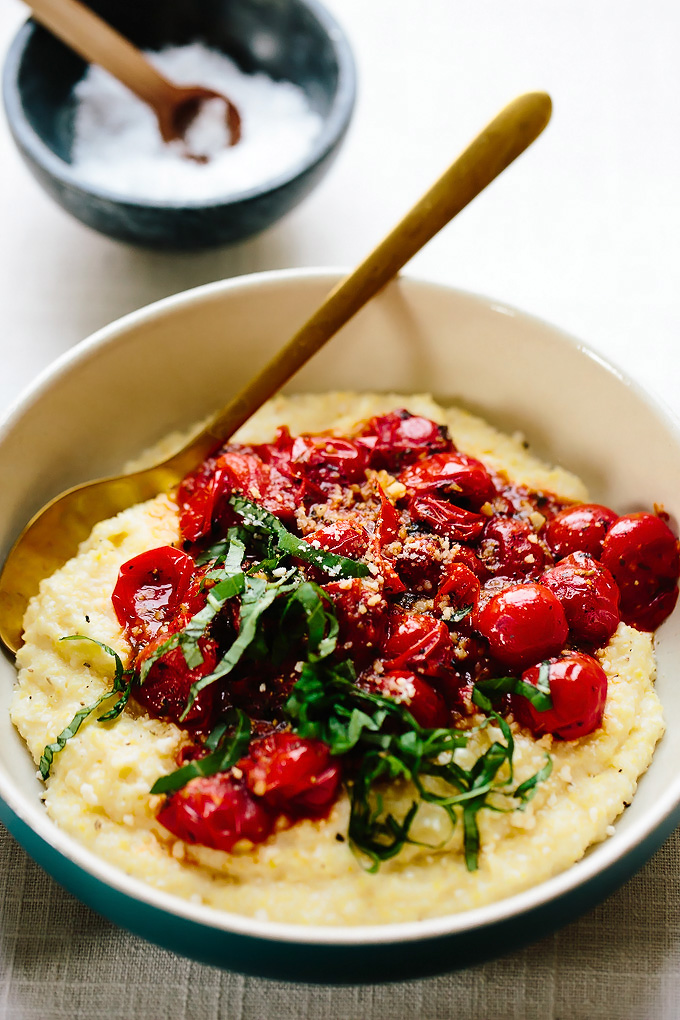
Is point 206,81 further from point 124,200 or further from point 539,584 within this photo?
point 539,584

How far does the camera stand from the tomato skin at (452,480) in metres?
4.27

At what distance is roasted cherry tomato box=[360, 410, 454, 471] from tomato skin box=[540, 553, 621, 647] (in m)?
0.87

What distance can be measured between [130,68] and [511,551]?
141 inches

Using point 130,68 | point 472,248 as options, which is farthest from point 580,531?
point 130,68

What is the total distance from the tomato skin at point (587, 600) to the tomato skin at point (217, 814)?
1.53m

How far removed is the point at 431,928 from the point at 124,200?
3.85m

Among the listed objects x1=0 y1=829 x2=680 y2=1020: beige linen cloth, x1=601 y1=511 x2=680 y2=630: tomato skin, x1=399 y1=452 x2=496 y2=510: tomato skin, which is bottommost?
x1=0 y1=829 x2=680 y2=1020: beige linen cloth

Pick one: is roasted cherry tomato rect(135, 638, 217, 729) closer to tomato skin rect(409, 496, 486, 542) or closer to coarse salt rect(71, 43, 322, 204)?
tomato skin rect(409, 496, 486, 542)

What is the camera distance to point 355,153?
6.31 meters

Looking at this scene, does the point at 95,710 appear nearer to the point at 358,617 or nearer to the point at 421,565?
the point at 358,617

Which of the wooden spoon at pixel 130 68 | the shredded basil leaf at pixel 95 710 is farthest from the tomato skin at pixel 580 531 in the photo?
the wooden spoon at pixel 130 68

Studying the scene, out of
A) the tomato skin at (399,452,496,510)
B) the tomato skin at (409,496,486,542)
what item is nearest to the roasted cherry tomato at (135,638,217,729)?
the tomato skin at (409,496,486,542)

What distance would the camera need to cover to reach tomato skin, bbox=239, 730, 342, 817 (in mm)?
3414

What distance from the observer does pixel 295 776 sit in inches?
134
